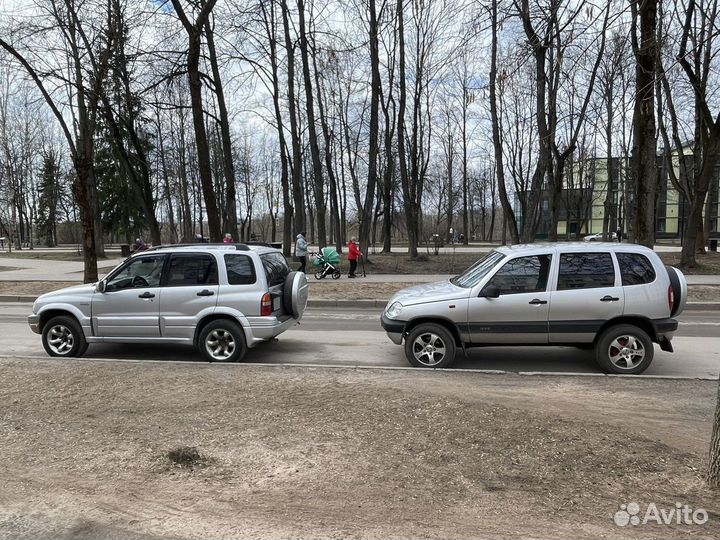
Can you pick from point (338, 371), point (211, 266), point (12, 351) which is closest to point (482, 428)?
point (338, 371)

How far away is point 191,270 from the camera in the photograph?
24.5ft

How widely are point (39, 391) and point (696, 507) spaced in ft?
19.3

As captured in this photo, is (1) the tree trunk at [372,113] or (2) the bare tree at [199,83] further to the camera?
(1) the tree trunk at [372,113]

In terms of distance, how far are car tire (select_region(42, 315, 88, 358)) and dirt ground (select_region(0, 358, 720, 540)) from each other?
199 centimetres

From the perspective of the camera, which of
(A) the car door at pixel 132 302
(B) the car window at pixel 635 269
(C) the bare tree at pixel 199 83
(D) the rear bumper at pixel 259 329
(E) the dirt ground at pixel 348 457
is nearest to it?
(E) the dirt ground at pixel 348 457

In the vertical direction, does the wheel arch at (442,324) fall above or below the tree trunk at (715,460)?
above

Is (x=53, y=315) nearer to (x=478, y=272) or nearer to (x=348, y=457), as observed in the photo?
(x=348, y=457)

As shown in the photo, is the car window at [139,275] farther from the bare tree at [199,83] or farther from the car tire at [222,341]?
the bare tree at [199,83]

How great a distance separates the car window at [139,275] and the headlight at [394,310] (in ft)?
11.2

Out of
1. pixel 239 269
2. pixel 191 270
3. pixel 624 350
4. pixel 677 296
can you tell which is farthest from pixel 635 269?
pixel 191 270

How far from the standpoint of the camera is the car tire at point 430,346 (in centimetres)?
680

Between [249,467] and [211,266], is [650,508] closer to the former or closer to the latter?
[249,467]

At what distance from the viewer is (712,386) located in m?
5.64

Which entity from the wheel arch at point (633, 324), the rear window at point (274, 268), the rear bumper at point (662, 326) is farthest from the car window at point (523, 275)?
the rear window at point (274, 268)
